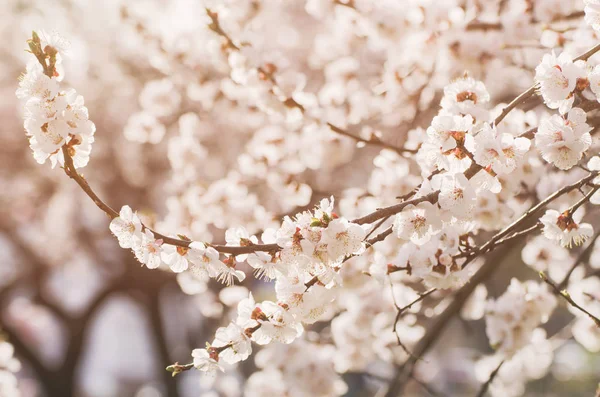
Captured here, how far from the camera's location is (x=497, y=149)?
4.62ft

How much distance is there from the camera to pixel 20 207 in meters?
8.62

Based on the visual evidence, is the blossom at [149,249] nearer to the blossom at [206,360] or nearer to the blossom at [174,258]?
the blossom at [174,258]

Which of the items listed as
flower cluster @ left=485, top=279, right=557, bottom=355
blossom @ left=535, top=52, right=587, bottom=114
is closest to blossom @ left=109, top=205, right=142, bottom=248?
blossom @ left=535, top=52, right=587, bottom=114

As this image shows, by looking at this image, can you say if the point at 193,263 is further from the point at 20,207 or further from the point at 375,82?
the point at 20,207

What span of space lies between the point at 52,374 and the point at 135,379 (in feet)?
15.3

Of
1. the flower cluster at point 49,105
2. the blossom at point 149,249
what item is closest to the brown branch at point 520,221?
the blossom at point 149,249

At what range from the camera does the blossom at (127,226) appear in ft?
4.91

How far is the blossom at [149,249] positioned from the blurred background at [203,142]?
1.03ft

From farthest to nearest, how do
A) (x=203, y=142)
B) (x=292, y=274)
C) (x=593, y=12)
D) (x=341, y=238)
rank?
1. (x=203, y=142)
2. (x=292, y=274)
3. (x=593, y=12)
4. (x=341, y=238)

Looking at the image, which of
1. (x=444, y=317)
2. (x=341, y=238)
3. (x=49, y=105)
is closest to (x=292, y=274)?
(x=341, y=238)

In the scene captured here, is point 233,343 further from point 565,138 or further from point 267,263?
point 565,138

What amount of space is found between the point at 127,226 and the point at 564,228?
4.22 ft

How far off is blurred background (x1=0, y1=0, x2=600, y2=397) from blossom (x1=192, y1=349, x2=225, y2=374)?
1.56 ft

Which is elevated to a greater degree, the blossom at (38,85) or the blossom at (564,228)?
the blossom at (38,85)
